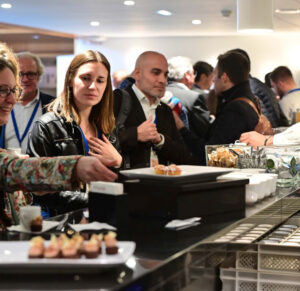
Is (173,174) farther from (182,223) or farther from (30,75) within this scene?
(30,75)

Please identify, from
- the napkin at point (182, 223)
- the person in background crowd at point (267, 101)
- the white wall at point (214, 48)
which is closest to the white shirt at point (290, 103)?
the person in background crowd at point (267, 101)

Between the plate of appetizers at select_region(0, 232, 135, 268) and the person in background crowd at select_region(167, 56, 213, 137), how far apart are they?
4825 millimetres

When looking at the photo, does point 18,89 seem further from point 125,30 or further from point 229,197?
point 125,30

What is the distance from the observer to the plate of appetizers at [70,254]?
1.38 metres

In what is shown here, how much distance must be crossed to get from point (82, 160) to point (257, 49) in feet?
50.6

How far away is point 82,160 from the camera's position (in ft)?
6.52

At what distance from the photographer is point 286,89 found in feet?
29.3

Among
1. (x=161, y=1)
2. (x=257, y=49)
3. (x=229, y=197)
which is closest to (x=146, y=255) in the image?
(x=229, y=197)

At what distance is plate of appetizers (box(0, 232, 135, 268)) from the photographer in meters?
1.38

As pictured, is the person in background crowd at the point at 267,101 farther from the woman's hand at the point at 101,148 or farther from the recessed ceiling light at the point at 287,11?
the recessed ceiling light at the point at 287,11

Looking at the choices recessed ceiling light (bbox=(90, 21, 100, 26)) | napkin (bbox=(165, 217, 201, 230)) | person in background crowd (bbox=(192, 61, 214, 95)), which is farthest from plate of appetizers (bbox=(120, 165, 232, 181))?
recessed ceiling light (bbox=(90, 21, 100, 26))

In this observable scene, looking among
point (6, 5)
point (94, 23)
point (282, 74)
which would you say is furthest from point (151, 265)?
point (94, 23)

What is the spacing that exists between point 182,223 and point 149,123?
95.3 inches

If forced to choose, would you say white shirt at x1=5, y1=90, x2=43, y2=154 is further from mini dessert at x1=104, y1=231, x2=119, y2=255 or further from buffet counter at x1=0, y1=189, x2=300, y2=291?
mini dessert at x1=104, y1=231, x2=119, y2=255
